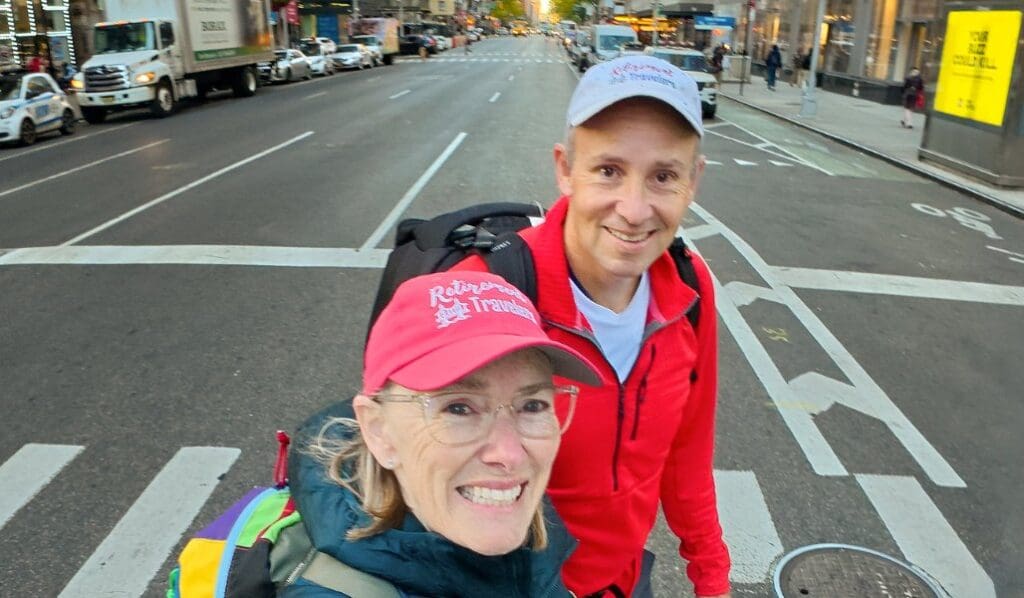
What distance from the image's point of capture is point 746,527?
4.07 metres

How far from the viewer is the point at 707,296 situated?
2012 mm

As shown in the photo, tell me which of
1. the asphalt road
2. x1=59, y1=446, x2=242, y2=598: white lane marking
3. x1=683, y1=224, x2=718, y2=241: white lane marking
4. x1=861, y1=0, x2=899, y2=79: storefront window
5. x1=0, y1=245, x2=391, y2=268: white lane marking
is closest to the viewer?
x1=59, y1=446, x2=242, y2=598: white lane marking

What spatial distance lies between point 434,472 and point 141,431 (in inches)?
164

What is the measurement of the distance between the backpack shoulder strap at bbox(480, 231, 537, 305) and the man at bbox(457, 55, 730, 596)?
1.1 inches

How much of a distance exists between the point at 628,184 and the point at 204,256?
761 centimetres

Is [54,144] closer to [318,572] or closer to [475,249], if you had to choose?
[475,249]

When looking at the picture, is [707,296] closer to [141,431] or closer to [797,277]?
[141,431]

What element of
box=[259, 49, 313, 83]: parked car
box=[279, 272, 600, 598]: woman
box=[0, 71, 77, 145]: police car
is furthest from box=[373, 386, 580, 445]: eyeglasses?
box=[259, 49, 313, 83]: parked car

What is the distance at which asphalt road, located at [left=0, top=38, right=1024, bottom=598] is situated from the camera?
407cm

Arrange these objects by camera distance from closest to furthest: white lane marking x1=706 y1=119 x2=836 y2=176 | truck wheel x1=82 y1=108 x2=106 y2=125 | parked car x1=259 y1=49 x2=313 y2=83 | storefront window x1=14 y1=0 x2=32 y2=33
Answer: white lane marking x1=706 y1=119 x2=836 y2=176 < truck wheel x1=82 y1=108 x2=106 y2=125 < storefront window x1=14 y1=0 x2=32 y2=33 < parked car x1=259 y1=49 x2=313 y2=83

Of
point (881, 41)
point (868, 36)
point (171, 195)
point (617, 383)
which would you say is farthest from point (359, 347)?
point (868, 36)

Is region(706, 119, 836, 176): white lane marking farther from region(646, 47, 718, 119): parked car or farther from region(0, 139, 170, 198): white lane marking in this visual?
region(0, 139, 170, 198): white lane marking

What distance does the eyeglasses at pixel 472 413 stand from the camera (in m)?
1.38

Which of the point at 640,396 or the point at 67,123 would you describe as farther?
the point at 67,123
